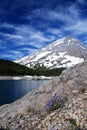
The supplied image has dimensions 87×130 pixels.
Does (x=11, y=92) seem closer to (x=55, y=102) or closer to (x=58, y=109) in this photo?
(x=55, y=102)

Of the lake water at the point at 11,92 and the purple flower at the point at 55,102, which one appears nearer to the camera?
the purple flower at the point at 55,102

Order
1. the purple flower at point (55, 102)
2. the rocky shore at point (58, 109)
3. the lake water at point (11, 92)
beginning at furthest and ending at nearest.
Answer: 1. the lake water at point (11, 92)
2. the purple flower at point (55, 102)
3. the rocky shore at point (58, 109)

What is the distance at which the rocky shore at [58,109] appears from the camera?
Result: 1576 cm

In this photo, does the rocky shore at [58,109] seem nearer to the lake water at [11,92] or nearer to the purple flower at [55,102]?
the purple flower at [55,102]

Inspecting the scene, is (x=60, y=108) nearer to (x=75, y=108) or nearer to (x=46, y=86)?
(x=75, y=108)

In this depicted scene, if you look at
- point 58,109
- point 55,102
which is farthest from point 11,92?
point 58,109

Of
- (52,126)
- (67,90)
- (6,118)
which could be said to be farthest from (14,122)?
(67,90)

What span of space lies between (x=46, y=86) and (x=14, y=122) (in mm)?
4715

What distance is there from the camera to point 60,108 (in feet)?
57.5

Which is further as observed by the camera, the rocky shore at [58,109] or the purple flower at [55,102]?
the purple flower at [55,102]

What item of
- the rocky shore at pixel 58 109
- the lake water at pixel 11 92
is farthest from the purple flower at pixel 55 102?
the lake water at pixel 11 92

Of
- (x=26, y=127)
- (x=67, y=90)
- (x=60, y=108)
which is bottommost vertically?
(x=26, y=127)

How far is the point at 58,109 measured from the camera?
17.5 m

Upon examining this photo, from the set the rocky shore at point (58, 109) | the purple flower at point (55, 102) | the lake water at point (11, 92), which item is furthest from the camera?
the lake water at point (11, 92)
